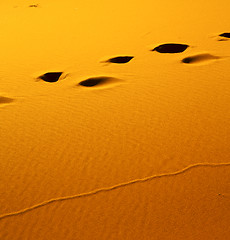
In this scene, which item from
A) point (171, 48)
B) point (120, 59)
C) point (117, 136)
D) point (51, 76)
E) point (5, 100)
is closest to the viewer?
point (117, 136)

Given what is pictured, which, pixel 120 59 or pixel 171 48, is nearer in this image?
pixel 120 59

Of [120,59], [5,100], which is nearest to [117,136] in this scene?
[5,100]

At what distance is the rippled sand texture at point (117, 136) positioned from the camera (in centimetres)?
149

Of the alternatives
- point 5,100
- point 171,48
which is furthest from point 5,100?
point 171,48

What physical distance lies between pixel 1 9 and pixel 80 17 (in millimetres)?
2049

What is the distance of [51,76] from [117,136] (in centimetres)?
121

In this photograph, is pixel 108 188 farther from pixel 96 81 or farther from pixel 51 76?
pixel 51 76

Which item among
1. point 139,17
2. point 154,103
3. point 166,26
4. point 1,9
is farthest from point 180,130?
point 1,9

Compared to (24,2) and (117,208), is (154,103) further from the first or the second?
(24,2)

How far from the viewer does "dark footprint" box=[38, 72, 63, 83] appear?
9.44ft

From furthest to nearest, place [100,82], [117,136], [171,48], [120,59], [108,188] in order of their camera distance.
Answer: [171,48], [120,59], [100,82], [117,136], [108,188]

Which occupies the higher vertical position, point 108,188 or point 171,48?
point 171,48

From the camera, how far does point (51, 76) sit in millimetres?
2926

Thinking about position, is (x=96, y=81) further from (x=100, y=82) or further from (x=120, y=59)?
(x=120, y=59)
